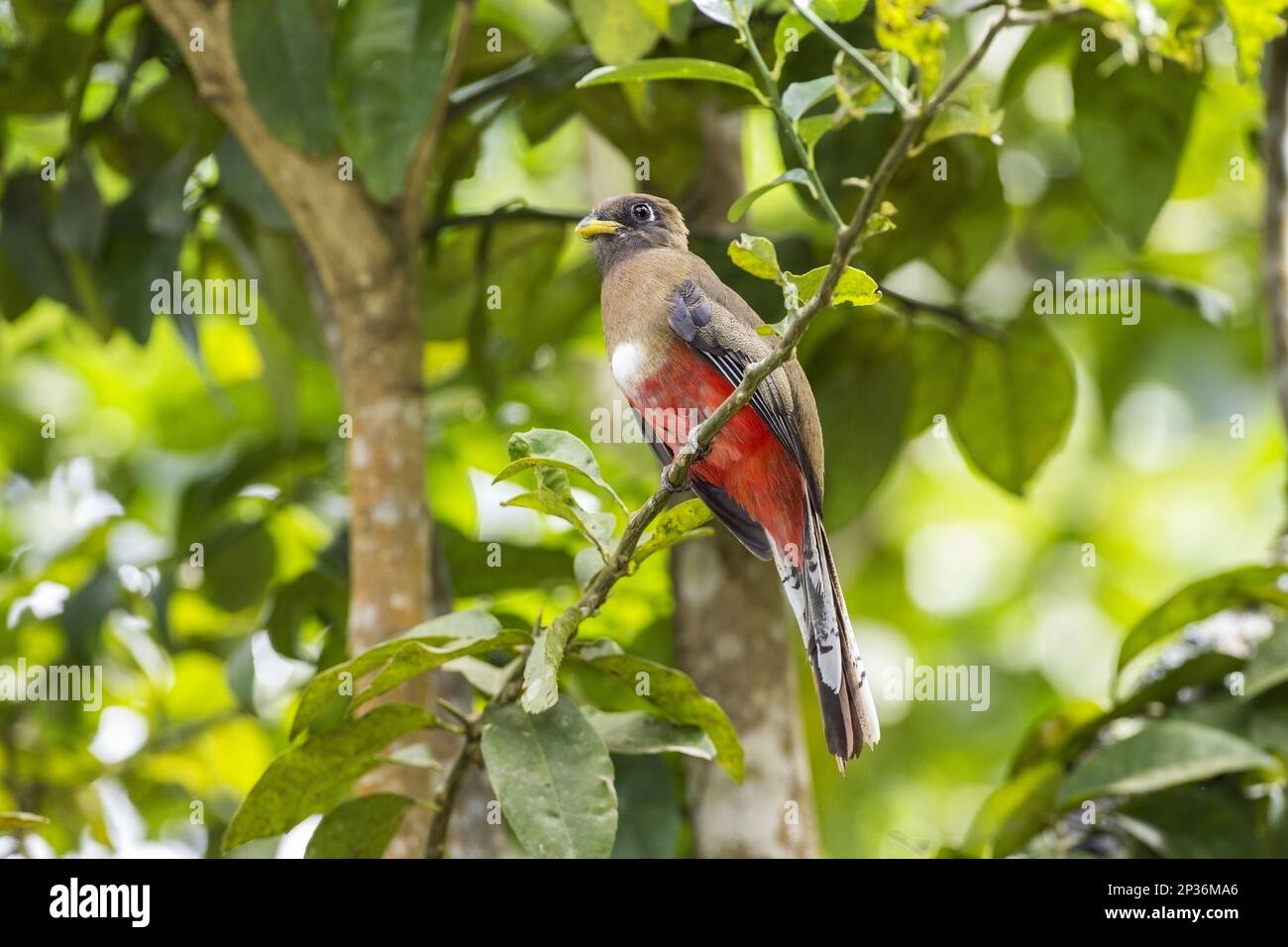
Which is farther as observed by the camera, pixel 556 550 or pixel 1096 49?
pixel 556 550

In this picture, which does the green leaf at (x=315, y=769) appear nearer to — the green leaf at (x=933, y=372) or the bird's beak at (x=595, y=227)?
the bird's beak at (x=595, y=227)

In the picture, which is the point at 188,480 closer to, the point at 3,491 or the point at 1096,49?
the point at 3,491

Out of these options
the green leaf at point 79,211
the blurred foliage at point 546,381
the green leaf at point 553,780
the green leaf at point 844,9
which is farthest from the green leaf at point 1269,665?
the green leaf at point 79,211

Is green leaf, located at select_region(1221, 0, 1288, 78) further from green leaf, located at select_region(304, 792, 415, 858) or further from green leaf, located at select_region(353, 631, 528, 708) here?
green leaf, located at select_region(304, 792, 415, 858)

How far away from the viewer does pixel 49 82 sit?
315 centimetres

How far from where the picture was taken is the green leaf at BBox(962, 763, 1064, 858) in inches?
101

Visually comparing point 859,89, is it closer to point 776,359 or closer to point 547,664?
point 776,359

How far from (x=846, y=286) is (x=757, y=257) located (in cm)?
9

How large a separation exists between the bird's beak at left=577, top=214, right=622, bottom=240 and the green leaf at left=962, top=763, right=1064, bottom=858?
131cm

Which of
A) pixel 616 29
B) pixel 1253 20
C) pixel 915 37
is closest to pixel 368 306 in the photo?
pixel 616 29

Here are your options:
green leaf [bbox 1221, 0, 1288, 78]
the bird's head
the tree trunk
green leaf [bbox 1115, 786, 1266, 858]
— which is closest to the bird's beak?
the bird's head

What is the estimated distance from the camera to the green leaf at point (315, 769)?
2.05m

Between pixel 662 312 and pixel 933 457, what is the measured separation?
487cm
